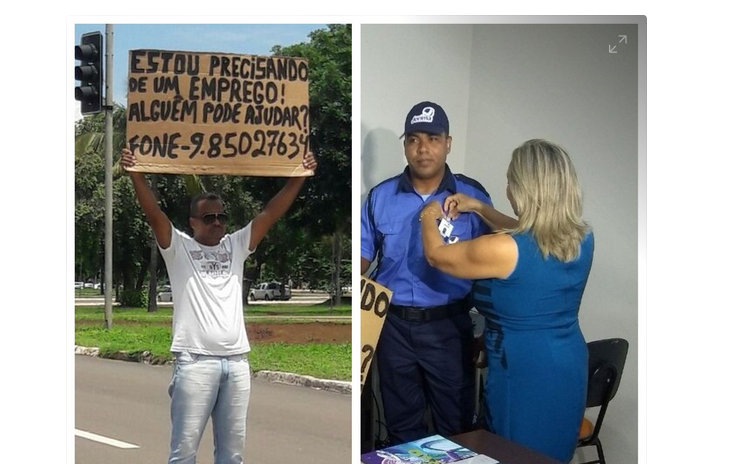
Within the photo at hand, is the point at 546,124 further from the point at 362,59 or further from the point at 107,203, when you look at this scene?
the point at 107,203

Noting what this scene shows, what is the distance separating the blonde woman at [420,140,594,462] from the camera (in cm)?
452

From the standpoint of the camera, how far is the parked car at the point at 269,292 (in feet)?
14.9

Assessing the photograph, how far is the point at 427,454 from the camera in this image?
4.35 metres

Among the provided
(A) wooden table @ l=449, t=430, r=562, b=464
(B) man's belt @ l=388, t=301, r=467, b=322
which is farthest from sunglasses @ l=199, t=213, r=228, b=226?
(A) wooden table @ l=449, t=430, r=562, b=464

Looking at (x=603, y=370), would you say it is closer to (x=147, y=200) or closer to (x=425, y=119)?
(x=425, y=119)

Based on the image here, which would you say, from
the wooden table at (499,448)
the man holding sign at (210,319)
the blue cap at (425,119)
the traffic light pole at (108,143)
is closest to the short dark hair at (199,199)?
the man holding sign at (210,319)

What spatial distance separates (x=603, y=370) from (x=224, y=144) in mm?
1994

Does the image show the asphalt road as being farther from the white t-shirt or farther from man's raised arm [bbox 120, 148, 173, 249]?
man's raised arm [bbox 120, 148, 173, 249]

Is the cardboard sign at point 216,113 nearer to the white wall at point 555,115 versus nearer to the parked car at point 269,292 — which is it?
the white wall at point 555,115

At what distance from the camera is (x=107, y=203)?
14.7ft

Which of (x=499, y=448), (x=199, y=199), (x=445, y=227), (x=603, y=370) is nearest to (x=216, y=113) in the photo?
(x=199, y=199)

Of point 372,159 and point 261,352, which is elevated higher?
point 372,159
